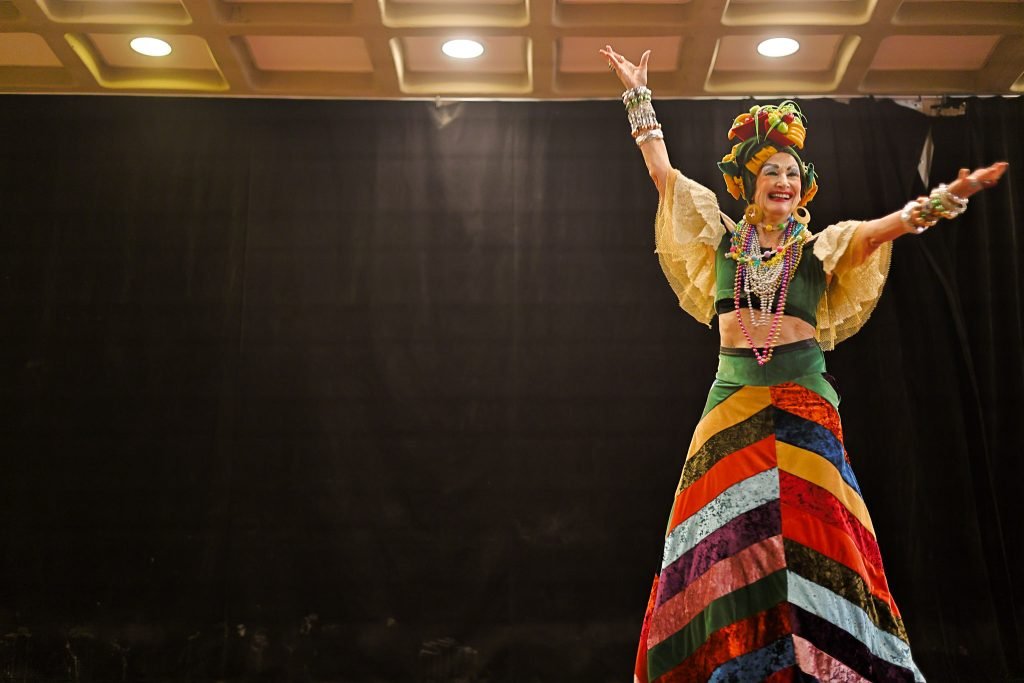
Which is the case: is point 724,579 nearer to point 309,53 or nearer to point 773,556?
point 773,556

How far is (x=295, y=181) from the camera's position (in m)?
4.43

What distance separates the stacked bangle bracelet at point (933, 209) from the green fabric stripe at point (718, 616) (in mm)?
906

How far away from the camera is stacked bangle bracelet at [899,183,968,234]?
7.53ft

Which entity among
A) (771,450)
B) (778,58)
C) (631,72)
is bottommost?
(771,450)

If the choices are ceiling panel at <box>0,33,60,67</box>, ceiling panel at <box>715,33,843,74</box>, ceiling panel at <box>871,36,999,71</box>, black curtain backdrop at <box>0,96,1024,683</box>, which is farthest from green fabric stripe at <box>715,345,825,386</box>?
ceiling panel at <box>0,33,60,67</box>

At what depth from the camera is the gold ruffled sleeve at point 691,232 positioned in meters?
2.66

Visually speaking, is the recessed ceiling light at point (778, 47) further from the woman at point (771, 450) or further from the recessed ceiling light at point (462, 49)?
the woman at point (771, 450)

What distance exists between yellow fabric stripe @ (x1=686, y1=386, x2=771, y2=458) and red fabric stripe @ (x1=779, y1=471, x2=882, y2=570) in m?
0.18

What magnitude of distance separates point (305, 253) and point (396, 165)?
1.90ft

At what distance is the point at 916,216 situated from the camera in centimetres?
234

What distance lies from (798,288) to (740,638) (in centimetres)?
92

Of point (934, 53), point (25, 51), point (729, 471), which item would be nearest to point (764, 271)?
point (729, 471)

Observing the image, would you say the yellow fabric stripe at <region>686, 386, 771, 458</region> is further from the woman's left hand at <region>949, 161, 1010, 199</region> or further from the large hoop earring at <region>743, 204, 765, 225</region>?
the woman's left hand at <region>949, 161, 1010, 199</region>

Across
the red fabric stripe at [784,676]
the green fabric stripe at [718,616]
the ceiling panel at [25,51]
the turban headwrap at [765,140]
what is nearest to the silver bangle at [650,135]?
the turban headwrap at [765,140]
